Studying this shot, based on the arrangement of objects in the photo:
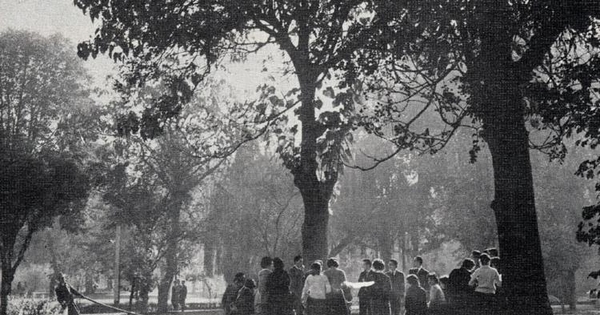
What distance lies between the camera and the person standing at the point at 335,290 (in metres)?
11.9

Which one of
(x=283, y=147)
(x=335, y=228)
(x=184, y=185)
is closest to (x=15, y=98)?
(x=184, y=185)

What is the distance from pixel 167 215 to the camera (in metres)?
33.0

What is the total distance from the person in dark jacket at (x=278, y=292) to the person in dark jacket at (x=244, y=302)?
39cm

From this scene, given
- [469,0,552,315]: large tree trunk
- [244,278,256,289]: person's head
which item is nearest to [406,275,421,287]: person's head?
[244,278,256,289]: person's head

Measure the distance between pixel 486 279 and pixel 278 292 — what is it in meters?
4.34

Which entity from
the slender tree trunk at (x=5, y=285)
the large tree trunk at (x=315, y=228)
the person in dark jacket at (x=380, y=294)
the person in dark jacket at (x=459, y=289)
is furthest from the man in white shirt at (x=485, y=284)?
the slender tree trunk at (x=5, y=285)

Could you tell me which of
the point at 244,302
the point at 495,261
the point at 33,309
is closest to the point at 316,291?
the point at 244,302

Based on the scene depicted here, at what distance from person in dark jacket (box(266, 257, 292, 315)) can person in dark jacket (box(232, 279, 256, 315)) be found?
392 millimetres

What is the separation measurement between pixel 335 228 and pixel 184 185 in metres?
12.7

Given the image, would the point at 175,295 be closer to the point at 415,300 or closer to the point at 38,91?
the point at 38,91

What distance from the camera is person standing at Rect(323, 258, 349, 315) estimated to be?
11906 millimetres

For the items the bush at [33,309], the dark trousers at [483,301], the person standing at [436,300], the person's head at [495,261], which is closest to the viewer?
the dark trousers at [483,301]

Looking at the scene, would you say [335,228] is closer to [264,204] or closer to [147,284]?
[264,204]

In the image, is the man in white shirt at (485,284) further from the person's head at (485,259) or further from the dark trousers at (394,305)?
the dark trousers at (394,305)
